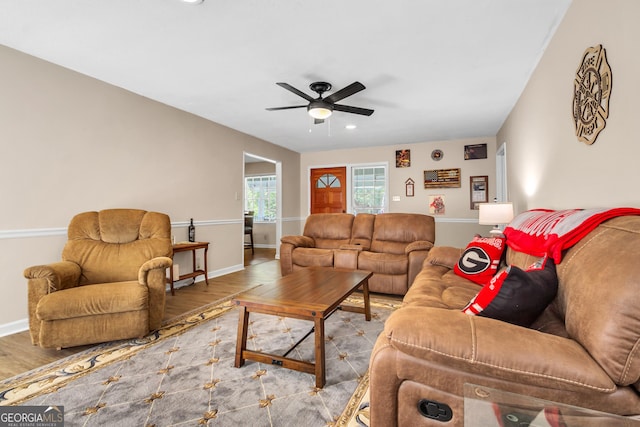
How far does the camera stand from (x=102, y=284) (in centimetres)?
234

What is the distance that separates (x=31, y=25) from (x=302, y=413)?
3.29 m

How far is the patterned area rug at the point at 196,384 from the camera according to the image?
4.88ft

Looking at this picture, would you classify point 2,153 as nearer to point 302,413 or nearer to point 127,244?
point 127,244

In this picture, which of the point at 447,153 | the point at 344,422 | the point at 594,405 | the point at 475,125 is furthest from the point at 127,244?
the point at 447,153

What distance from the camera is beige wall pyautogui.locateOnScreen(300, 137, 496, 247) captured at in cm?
561

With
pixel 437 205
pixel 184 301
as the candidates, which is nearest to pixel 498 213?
pixel 437 205

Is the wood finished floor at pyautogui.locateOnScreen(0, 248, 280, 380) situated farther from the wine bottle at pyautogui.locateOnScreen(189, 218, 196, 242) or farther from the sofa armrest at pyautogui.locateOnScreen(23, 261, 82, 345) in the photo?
the wine bottle at pyautogui.locateOnScreen(189, 218, 196, 242)

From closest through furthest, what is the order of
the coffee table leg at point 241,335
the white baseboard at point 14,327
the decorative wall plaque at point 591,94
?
the decorative wall plaque at point 591,94 → the coffee table leg at point 241,335 → the white baseboard at point 14,327

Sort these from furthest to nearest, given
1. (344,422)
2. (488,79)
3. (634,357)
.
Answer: (488,79) → (344,422) → (634,357)

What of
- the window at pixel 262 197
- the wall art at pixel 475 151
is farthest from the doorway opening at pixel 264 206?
the wall art at pixel 475 151

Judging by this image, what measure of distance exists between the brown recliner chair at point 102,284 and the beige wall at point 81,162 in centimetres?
41

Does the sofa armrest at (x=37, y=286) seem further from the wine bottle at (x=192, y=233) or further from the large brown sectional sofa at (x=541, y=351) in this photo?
the large brown sectional sofa at (x=541, y=351)

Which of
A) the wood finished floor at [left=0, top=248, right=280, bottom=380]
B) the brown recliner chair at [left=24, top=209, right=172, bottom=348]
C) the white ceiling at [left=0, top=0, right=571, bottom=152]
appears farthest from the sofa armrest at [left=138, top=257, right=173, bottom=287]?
the white ceiling at [left=0, top=0, right=571, bottom=152]

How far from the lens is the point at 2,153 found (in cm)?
248
